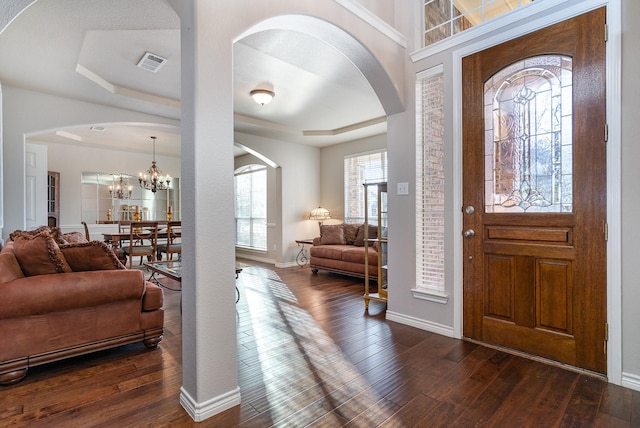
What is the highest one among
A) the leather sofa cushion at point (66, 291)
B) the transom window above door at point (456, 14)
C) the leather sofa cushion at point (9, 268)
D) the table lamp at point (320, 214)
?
the transom window above door at point (456, 14)

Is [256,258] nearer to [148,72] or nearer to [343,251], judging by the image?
[343,251]

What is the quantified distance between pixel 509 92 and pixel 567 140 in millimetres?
563

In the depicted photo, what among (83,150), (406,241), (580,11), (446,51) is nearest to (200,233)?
(406,241)

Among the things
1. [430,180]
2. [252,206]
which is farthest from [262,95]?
[252,206]

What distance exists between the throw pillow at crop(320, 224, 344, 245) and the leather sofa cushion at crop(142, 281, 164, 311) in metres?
3.51

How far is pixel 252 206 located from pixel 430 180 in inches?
225

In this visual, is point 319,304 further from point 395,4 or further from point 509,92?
point 395,4

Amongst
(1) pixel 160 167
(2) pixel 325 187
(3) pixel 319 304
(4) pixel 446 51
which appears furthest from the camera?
(1) pixel 160 167

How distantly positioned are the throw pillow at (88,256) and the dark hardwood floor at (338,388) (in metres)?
0.68

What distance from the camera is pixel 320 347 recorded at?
2.53 m

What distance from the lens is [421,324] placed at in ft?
9.60

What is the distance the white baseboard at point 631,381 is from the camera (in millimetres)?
1901

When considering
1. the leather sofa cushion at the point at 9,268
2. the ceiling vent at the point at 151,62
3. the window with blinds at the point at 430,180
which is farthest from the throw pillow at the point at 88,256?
the window with blinds at the point at 430,180

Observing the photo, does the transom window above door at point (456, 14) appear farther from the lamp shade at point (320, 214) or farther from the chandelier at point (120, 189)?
the chandelier at point (120, 189)
